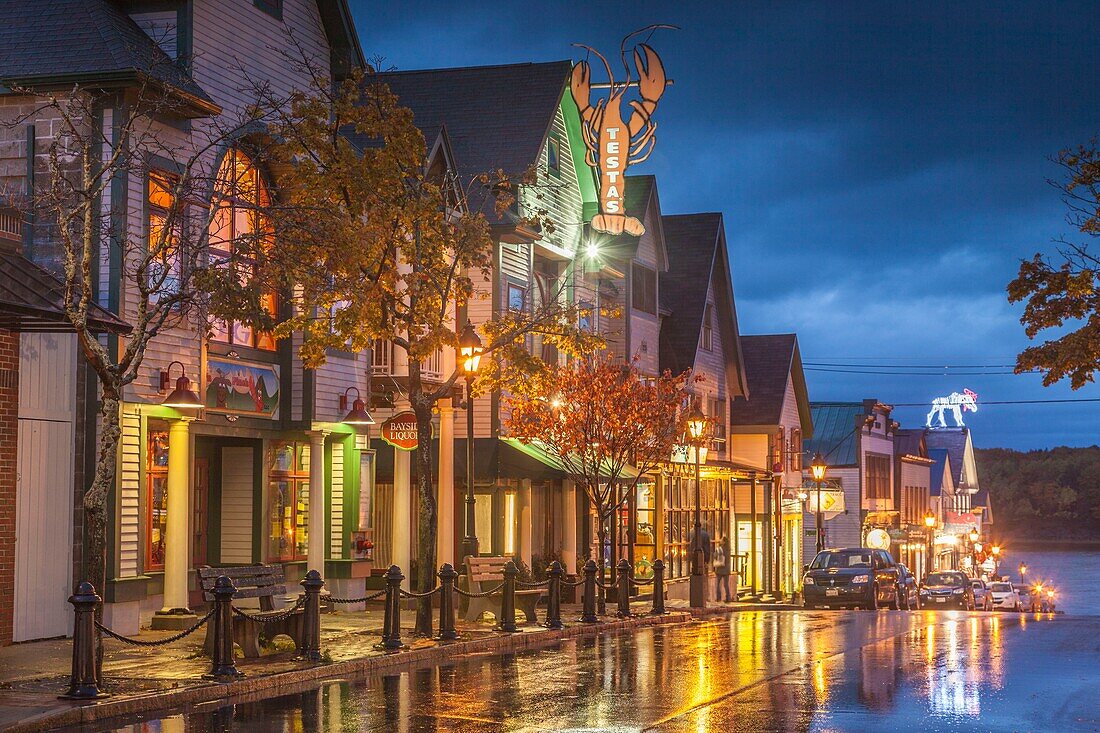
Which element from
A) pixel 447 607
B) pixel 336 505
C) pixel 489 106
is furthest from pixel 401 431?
pixel 489 106

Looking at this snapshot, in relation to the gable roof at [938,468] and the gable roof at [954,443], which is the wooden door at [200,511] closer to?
the gable roof at [938,468]

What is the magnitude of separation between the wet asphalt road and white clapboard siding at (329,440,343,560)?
6568 millimetres

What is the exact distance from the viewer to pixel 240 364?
25.6 m

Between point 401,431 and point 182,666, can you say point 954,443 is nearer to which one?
point 401,431

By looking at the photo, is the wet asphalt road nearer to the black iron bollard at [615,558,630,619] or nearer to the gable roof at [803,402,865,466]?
the black iron bollard at [615,558,630,619]

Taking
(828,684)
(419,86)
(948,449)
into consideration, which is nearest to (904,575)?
(419,86)

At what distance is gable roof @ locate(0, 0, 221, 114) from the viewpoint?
70.8 ft

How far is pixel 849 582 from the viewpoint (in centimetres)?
3966

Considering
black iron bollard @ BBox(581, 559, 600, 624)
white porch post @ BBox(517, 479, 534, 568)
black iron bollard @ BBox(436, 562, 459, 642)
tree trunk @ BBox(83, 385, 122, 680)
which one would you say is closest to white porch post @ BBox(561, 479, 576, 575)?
white porch post @ BBox(517, 479, 534, 568)

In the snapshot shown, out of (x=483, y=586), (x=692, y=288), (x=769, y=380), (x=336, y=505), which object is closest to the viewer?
(x=483, y=586)

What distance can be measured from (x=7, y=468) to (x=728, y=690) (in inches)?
391

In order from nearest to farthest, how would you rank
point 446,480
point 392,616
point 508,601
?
point 392,616, point 508,601, point 446,480

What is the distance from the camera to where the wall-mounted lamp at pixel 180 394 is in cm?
2255

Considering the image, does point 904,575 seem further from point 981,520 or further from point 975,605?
point 981,520
